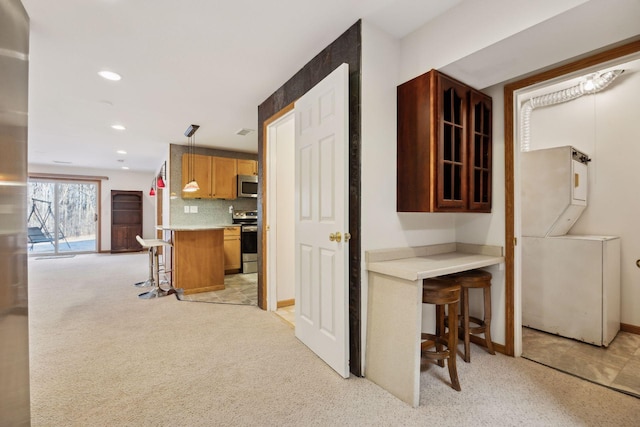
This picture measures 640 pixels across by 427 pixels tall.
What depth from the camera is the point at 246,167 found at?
19.8 feet

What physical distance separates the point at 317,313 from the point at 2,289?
176 centimetres

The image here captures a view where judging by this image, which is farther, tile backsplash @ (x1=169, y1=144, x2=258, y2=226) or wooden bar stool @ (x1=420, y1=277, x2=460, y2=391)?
tile backsplash @ (x1=169, y1=144, x2=258, y2=226)

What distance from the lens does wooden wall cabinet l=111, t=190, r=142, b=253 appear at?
8570 mm

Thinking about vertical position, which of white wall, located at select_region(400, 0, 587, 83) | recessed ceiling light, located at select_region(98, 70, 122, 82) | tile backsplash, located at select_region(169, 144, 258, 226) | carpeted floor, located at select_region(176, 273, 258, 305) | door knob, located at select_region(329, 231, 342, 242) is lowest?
carpeted floor, located at select_region(176, 273, 258, 305)

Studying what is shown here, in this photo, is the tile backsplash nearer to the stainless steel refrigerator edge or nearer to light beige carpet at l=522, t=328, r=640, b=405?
the stainless steel refrigerator edge

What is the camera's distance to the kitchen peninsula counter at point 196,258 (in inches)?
167

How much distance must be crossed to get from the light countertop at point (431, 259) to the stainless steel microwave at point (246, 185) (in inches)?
163

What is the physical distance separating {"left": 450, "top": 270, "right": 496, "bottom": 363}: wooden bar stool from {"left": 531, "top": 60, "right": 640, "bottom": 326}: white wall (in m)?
1.71

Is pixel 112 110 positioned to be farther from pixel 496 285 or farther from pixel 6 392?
pixel 496 285

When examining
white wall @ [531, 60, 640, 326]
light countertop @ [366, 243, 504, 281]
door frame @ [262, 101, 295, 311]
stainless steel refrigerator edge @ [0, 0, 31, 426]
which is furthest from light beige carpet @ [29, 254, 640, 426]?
white wall @ [531, 60, 640, 326]

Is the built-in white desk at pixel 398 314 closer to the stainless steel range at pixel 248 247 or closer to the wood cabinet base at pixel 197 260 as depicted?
the wood cabinet base at pixel 197 260

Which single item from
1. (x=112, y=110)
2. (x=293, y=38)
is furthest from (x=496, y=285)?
(x=112, y=110)

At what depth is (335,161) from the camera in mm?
2098

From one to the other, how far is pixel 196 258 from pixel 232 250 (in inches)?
48.3
